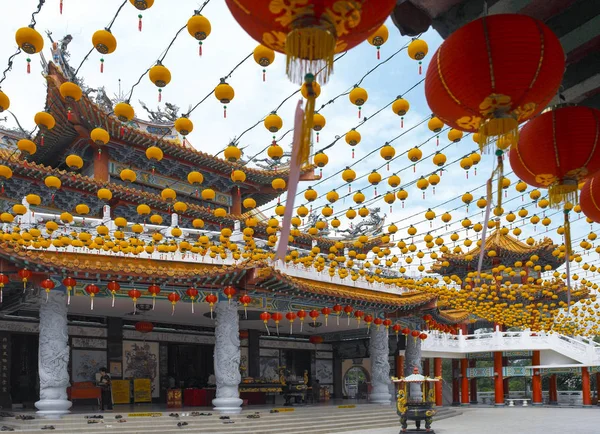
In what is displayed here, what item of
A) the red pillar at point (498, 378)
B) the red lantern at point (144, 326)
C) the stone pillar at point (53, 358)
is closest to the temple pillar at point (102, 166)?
the red lantern at point (144, 326)

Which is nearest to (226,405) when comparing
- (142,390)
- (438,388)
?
(142,390)

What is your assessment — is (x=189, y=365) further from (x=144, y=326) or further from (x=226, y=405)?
(x=226, y=405)

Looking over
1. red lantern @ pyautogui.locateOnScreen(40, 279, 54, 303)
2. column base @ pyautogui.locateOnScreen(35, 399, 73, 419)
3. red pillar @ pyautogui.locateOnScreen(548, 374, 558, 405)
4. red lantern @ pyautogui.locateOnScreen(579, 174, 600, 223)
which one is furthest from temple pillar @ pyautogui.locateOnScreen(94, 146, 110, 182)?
red pillar @ pyautogui.locateOnScreen(548, 374, 558, 405)

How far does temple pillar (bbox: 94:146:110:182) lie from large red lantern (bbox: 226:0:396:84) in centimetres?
1558

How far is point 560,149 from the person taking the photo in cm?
364

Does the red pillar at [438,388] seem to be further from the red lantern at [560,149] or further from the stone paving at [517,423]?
the red lantern at [560,149]

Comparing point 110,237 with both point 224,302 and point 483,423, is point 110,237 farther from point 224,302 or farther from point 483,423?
point 483,423

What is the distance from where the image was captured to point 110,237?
13.4 metres

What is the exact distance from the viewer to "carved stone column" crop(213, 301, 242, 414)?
1362 cm

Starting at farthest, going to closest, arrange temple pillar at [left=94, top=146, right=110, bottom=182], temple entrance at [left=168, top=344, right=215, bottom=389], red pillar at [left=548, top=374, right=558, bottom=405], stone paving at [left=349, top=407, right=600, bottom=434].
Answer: red pillar at [left=548, top=374, right=558, bottom=405], temple entrance at [left=168, top=344, right=215, bottom=389], temple pillar at [left=94, top=146, right=110, bottom=182], stone paving at [left=349, top=407, right=600, bottom=434]

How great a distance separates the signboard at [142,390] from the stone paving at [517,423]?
6.29 m

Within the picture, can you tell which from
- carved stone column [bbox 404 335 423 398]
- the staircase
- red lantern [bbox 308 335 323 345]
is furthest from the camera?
red lantern [bbox 308 335 323 345]

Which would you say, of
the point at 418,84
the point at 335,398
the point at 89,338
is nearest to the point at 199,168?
the point at 89,338

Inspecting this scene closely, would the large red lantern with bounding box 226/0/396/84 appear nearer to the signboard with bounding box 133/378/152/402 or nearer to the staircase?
the staircase
